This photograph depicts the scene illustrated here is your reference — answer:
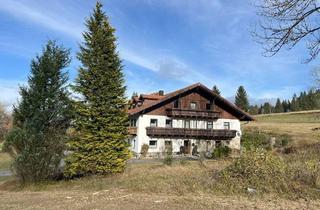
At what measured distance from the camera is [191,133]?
49.5 meters

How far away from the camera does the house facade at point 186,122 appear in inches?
1890

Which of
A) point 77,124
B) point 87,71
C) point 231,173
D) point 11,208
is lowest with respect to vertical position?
point 11,208

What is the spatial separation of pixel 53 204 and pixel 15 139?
10199 millimetres

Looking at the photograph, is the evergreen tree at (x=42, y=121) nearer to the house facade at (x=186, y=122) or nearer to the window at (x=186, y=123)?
the house facade at (x=186, y=122)

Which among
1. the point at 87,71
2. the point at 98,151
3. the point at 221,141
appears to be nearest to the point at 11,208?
the point at 98,151

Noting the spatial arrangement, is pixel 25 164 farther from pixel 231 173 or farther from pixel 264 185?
pixel 264 185

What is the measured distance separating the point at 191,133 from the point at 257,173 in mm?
37735

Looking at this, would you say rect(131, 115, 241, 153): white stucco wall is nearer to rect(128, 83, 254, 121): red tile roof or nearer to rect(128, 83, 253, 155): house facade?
rect(128, 83, 253, 155): house facade

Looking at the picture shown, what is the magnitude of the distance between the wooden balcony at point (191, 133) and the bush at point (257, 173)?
115 ft

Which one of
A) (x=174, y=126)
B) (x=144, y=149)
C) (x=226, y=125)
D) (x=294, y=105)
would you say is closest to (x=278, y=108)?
(x=294, y=105)

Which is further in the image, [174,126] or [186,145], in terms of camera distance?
[186,145]

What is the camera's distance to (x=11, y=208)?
1030cm

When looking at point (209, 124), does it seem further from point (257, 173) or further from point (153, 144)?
point (257, 173)

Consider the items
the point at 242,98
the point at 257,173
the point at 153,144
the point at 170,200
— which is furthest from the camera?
the point at 242,98
